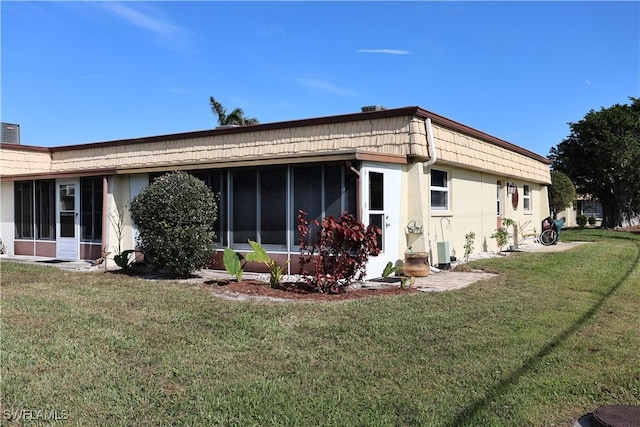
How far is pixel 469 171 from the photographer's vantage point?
1291cm

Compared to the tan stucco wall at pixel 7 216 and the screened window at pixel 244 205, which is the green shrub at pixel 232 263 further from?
the tan stucco wall at pixel 7 216

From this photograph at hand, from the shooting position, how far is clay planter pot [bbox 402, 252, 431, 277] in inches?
365

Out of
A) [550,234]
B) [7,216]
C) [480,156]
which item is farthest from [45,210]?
[550,234]

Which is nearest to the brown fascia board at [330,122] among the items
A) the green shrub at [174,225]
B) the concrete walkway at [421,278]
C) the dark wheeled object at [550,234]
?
the green shrub at [174,225]

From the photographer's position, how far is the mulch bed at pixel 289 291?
288 inches

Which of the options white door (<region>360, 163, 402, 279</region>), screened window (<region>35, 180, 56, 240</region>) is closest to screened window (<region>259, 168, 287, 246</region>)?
white door (<region>360, 163, 402, 279</region>)

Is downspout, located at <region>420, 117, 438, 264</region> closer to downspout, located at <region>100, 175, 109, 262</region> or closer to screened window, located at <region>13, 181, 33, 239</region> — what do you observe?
downspout, located at <region>100, 175, 109, 262</region>

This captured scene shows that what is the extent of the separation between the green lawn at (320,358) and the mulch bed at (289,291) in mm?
469

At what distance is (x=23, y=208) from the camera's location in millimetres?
13594

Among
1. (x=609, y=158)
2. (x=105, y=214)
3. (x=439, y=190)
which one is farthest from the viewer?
(x=609, y=158)

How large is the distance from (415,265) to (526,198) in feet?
36.9

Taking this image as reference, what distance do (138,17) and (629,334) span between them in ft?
36.3

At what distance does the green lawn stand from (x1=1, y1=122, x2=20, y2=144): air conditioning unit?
11.7 metres

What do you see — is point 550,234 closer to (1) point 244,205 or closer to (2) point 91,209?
(1) point 244,205
